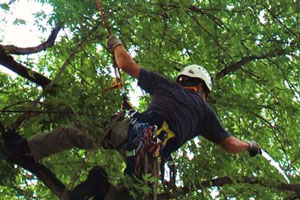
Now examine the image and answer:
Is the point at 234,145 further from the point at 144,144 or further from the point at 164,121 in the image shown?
the point at 144,144

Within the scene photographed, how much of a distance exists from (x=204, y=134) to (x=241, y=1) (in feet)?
7.49

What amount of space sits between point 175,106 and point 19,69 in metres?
1.70

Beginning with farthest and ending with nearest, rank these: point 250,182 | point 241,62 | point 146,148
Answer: point 241,62 → point 250,182 → point 146,148

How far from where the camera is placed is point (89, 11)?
4781 millimetres

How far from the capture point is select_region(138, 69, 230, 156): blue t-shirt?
160 inches

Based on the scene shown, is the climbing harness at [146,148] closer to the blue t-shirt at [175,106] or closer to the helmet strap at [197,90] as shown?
the blue t-shirt at [175,106]

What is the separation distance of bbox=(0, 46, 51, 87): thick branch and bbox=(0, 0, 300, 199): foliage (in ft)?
0.47

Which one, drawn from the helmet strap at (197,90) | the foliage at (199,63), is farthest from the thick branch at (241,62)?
the helmet strap at (197,90)

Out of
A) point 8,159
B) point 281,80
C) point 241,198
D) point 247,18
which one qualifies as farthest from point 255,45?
point 8,159

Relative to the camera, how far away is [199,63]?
21.2ft

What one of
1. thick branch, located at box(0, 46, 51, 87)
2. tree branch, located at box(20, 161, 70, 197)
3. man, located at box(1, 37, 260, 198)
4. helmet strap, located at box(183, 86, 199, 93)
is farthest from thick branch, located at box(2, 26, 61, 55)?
helmet strap, located at box(183, 86, 199, 93)

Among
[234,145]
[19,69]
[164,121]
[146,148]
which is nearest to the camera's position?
[146,148]

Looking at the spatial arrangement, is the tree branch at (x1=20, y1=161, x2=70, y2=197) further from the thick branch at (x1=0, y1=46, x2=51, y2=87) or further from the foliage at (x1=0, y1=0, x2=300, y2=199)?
the thick branch at (x1=0, y1=46, x2=51, y2=87)

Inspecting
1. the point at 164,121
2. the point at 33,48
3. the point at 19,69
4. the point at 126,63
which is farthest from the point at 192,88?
the point at 33,48
